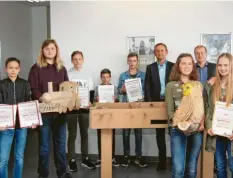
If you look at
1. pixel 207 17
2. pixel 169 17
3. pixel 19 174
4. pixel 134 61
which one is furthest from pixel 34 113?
pixel 207 17

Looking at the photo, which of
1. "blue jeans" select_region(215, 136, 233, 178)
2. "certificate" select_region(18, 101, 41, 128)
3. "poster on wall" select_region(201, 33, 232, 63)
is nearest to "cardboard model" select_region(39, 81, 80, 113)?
"certificate" select_region(18, 101, 41, 128)

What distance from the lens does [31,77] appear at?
3354 millimetres

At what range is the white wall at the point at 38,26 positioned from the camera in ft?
24.2

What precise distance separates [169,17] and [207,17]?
1.76 ft

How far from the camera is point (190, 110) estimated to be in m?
2.67

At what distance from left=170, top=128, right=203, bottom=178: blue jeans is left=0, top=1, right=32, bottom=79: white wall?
4.19m

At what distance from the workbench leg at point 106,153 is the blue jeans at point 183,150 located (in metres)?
0.69

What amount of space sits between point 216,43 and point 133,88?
144 centimetres

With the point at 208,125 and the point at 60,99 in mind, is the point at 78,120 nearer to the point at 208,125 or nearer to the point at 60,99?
the point at 60,99

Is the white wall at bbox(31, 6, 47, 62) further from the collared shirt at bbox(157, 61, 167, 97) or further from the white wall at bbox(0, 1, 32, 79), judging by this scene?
the collared shirt at bbox(157, 61, 167, 97)

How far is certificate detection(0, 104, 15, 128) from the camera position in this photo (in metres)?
2.97

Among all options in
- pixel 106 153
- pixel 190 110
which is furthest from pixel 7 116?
pixel 190 110

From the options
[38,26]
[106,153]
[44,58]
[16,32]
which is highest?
[38,26]

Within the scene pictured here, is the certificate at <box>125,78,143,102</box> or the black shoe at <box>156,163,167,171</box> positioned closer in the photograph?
the certificate at <box>125,78,143,102</box>
